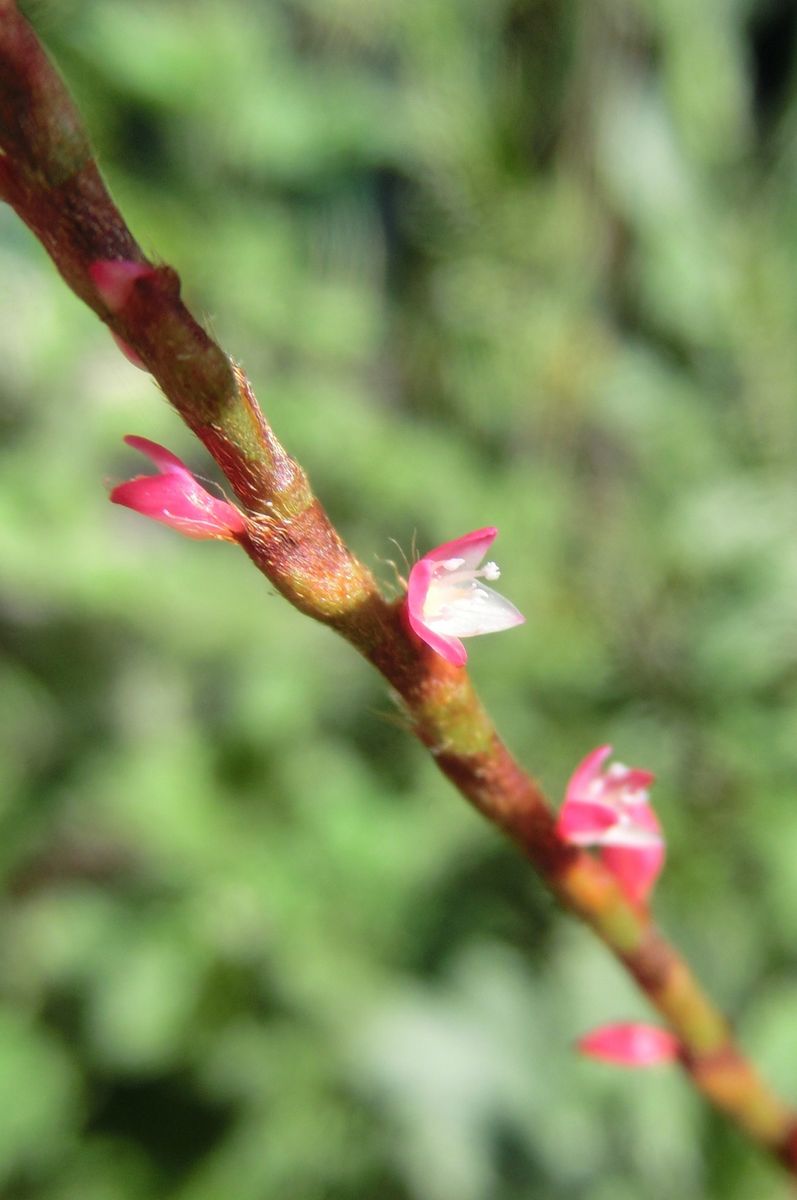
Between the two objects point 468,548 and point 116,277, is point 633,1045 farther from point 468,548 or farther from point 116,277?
point 116,277

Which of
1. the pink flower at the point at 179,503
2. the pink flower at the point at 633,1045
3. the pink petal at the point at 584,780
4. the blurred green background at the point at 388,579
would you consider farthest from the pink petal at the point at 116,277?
the blurred green background at the point at 388,579

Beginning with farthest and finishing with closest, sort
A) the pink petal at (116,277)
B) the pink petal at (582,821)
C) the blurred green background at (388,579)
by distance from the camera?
the blurred green background at (388,579)
the pink petal at (582,821)
the pink petal at (116,277)

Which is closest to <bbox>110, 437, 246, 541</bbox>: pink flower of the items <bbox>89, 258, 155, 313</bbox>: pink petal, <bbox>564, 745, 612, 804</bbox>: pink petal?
<bbox>89, 258, 155, 313</bbox>: pink petal

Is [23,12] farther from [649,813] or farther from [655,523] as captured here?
[655,523]

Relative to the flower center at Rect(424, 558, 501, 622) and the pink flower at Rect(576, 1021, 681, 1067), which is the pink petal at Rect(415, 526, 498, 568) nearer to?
the flower center at Rect(424, 558, 501, 622)

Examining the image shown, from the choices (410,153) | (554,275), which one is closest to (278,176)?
(410,153)

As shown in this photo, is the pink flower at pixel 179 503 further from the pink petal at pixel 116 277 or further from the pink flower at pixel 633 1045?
the pink flower at pixel 633 1045

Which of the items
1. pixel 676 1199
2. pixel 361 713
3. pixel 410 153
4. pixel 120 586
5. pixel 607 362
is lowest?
pixel 676 1199
